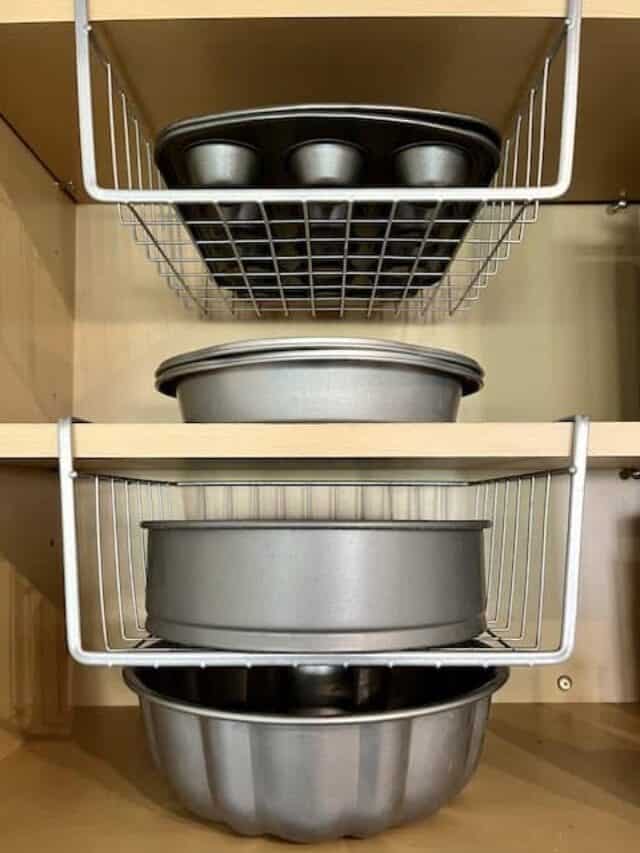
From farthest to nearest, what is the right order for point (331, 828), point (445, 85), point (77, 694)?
point (77, 694) < point (445, 85) < point (331, 828)

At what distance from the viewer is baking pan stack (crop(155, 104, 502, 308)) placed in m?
0.63

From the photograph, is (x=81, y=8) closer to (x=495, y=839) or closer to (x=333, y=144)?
(x=333, y=144)

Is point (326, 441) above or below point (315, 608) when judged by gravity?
above

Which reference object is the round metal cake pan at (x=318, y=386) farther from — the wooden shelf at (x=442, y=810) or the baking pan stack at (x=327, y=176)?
the wooden shelf at (x=442, y=810)

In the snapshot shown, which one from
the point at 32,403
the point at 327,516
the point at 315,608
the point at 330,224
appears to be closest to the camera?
the point at 315,608

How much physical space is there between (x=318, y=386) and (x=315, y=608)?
167 mm

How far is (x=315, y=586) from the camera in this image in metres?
0.60

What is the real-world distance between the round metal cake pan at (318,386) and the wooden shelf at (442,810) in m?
0.34

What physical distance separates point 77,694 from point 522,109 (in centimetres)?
81

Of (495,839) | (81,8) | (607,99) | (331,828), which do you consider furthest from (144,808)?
(607,99)

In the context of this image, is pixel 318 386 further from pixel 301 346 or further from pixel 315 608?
pixel 315 608

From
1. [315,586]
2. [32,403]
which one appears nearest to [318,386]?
[315,586]

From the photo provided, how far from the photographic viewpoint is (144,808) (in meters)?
0.72

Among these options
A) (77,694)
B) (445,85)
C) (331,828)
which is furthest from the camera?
(77,694)
